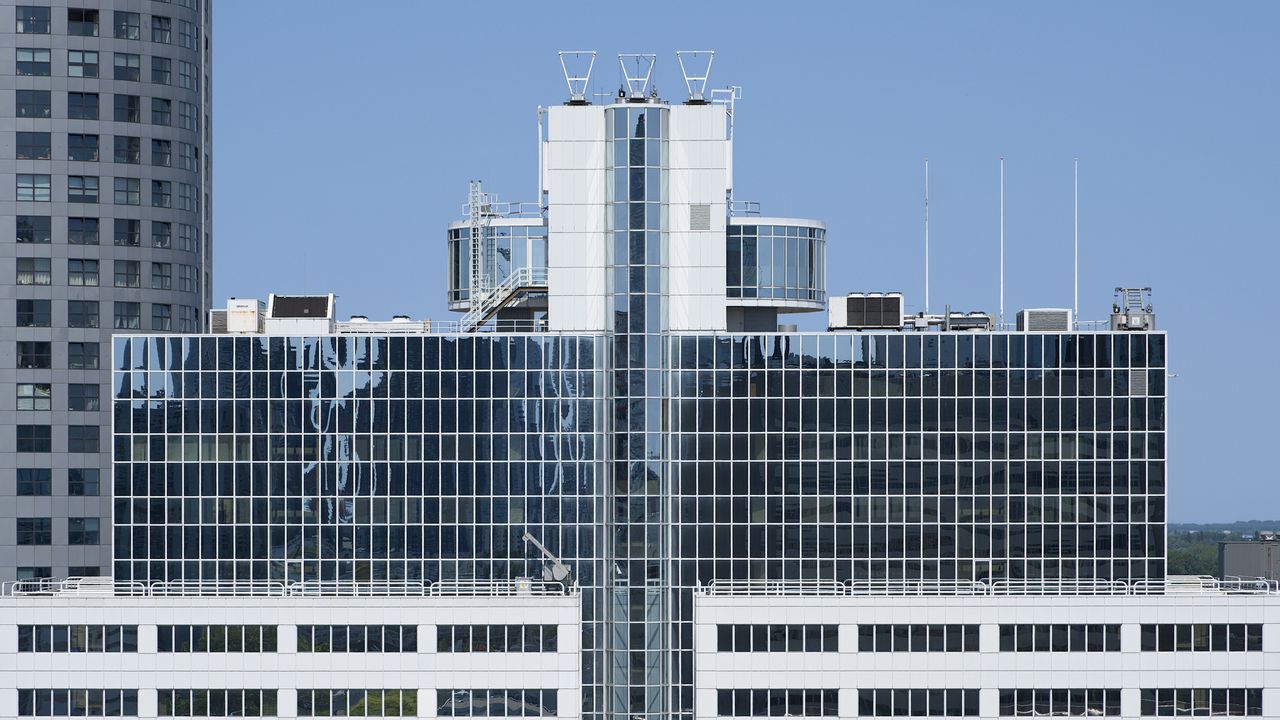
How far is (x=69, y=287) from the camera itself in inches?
6919

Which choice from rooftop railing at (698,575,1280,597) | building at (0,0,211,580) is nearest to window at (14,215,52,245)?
building at (0,0,211,580)

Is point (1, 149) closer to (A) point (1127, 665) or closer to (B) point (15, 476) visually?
(B) point (15, 476)

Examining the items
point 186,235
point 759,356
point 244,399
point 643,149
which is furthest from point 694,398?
point 186,235

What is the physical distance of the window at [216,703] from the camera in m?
127

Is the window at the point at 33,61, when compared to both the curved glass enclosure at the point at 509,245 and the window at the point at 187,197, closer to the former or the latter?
the window at the point at 187,197

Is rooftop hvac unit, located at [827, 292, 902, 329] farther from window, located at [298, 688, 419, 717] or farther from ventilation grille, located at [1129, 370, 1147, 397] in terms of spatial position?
window, located at [298, 688, 419, 717]

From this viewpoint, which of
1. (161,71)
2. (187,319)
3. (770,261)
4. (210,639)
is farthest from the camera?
(187,319)

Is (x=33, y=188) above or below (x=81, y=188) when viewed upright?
below

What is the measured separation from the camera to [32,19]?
175 m

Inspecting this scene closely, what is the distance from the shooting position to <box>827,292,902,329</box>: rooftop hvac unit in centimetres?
13525

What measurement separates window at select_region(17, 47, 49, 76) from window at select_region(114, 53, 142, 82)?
5965 mm

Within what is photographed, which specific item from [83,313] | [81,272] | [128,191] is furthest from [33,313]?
[128,191]

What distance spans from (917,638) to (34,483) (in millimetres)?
83831

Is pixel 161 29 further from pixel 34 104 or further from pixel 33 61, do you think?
pixel 34 104
